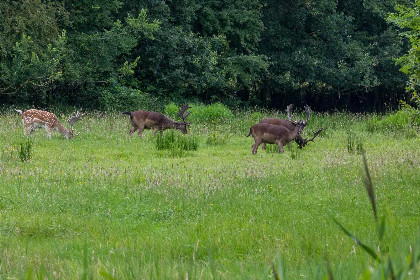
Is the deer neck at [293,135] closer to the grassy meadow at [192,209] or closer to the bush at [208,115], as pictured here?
the grassy meadow at [192,209]

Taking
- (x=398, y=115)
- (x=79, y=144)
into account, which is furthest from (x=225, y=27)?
(x=79, y=144)

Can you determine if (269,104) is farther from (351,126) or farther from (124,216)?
(124,216)

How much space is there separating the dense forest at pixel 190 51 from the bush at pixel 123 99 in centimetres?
5

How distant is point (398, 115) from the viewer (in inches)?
910

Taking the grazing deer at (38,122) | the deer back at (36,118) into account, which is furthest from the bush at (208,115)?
the deer back at (36,118)

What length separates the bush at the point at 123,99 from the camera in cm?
2973

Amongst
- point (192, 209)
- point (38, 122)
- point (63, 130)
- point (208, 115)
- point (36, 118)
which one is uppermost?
point (192, 209)

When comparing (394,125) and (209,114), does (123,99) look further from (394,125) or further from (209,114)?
(394,125)

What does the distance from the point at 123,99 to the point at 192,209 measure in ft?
71.9

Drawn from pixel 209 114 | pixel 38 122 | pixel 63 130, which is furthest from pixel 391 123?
pixel 38 122

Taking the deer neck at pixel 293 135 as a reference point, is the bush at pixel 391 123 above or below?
below

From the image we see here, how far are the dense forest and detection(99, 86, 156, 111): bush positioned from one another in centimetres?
5

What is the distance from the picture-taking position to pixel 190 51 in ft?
104

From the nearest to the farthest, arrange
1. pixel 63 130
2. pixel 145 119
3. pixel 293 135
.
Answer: pixel 293 135 < pixel 63 130 < pixel 145 119
